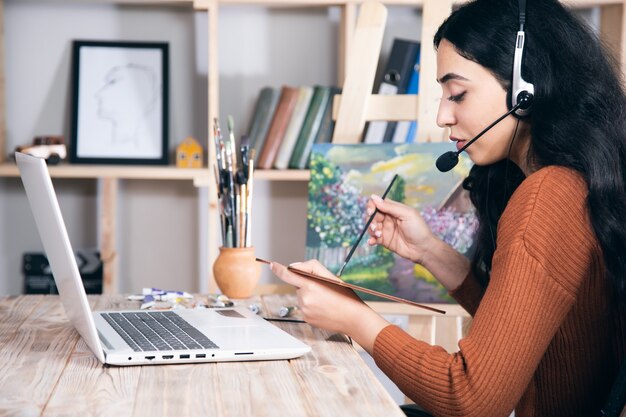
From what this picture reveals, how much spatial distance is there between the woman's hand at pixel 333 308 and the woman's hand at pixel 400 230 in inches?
14.7

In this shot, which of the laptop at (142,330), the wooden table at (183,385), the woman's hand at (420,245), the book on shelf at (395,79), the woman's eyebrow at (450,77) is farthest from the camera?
the book on shelf at (395,79)

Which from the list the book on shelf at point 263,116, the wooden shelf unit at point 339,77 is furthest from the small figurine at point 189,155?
the book on shelf at point 263,116

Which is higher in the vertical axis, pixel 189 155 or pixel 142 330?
pixel 189 155

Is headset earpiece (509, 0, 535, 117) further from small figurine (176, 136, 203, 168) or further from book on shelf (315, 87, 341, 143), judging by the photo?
small figurine (176, 136, 203, 168)

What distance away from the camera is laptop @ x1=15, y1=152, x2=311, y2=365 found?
102 centimetres

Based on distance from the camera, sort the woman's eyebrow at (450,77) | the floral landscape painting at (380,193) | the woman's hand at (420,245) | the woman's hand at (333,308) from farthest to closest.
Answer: the floral landscape painting at (380,193) → the woman's hand at (420,245) → the woman's eyebrow at (450,77) → the woman's hand at (333,308)

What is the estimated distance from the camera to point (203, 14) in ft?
8.92

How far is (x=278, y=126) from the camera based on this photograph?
2.60 meters

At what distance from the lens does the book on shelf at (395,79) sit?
2.53m

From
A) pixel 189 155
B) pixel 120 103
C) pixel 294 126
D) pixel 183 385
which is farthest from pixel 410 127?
pixel 183 385

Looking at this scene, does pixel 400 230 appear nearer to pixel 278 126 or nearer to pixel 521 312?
pixel 521 312

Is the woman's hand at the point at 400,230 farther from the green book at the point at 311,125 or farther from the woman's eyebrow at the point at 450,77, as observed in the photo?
the green book at the point at 311,125

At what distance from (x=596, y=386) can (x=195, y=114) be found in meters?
1.83

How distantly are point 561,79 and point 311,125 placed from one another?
4.55ft
